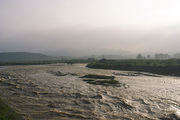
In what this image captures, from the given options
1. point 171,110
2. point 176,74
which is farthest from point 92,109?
point 176,74

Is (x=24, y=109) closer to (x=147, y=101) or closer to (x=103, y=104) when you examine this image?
(x=103, y=104)

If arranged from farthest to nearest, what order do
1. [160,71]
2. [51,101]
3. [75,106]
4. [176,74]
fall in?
1. [160,71]
2. [176,74]
3. [51,101]
4. [75,106]

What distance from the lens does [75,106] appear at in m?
9.36

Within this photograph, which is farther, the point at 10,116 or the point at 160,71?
the point at 160,71

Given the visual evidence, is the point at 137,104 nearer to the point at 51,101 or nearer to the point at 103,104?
the point at 103,104

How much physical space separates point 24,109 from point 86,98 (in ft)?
15.6

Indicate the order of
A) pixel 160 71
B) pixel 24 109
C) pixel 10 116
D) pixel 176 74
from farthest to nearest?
pixel 160 71
pixel 176 74
pixel 24 109
pixel 10 116

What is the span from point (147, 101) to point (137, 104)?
1332 millimetres

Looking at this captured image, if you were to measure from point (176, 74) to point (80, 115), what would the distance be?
26.7 m

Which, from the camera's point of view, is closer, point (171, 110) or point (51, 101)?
point (171, 110)

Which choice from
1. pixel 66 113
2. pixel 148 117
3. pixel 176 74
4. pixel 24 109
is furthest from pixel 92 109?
pixel 176 74

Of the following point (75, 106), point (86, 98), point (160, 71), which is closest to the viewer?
point (75, 106)

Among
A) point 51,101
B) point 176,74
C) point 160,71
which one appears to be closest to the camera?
point 51,101

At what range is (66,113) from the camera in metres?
8.10
